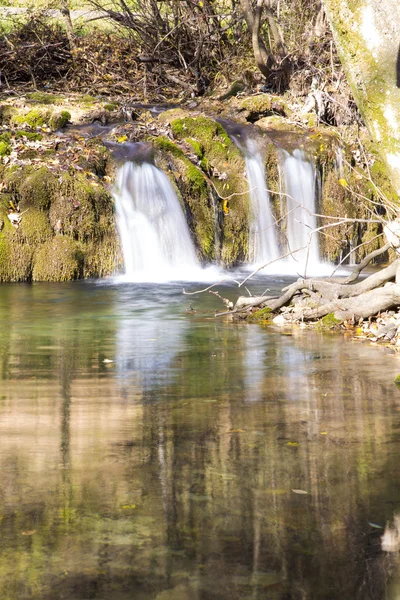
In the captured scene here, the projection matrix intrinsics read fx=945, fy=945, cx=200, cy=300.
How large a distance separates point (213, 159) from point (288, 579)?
15936 millimetres

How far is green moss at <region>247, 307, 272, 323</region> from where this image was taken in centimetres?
1057

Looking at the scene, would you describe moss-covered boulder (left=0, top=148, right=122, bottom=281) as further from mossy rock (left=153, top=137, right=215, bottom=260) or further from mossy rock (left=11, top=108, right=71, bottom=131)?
mossy rock (left=11, top=108, right=71, bottom=131)

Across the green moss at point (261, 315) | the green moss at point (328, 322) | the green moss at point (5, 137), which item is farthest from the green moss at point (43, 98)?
the green moss at point (328, 322)

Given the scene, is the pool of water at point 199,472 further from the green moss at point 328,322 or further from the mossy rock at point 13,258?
the mossy rock at point 13,258

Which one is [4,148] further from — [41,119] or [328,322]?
[328,322]

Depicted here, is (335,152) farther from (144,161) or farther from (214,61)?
(214,61)

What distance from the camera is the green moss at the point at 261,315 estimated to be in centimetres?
1057

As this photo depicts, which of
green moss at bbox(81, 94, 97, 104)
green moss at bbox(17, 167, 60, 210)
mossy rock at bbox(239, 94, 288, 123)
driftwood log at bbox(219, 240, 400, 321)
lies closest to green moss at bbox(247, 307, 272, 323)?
driftwood log at bbox(219, 240, 400, 321)

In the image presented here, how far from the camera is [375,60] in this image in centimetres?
530

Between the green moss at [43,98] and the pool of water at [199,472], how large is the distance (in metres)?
14.0

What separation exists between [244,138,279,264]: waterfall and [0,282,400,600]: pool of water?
32.7 feet

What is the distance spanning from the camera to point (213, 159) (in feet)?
61.7

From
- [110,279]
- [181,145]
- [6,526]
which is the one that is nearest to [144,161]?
[181,145]

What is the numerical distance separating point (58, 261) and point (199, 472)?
11428 mm
